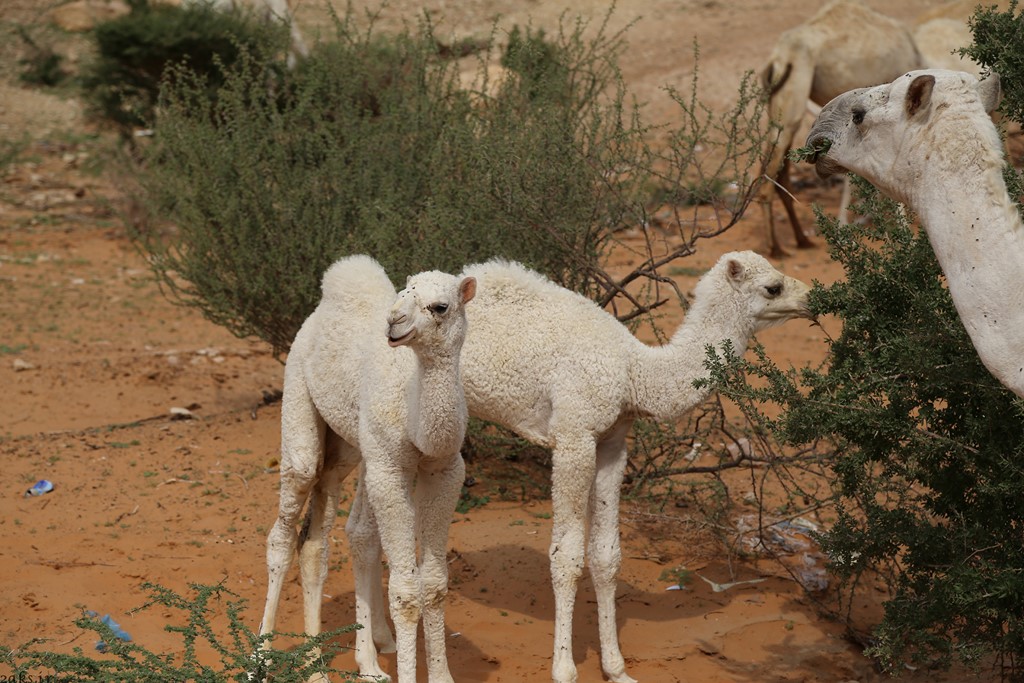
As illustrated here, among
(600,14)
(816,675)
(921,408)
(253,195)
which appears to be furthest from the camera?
(600,14)

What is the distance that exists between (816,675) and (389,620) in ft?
7.71

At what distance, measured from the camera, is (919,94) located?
175 inches

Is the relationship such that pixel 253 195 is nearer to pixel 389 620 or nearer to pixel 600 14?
pixel 389 620

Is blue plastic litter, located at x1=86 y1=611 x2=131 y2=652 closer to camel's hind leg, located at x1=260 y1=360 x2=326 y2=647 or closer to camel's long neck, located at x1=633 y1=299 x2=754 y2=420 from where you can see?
camel's hind leg, located at x1=260 y1=360 x2=326 y2=647

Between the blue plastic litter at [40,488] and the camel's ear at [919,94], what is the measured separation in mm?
5961

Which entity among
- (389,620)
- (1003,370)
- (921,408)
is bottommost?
(389,620)

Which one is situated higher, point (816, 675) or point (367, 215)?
point (367, 215)

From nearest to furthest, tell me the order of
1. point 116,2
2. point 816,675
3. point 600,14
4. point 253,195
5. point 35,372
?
point 816,675, point 253,195, point 35,372, point 600,14, point 116,2

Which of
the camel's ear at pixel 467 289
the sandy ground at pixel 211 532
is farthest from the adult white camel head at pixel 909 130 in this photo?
the sandy ground at pixel 211 532

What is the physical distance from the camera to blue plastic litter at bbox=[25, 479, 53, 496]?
8125 millimetres

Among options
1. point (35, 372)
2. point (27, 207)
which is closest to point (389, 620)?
point (35, 372)

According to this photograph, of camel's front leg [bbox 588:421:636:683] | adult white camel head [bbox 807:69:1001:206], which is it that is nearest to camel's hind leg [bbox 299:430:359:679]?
camel's front leg [bbox 588:421:636:683]

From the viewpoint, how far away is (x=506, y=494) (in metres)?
8.58

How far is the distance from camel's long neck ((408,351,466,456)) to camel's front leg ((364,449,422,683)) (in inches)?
9.9
